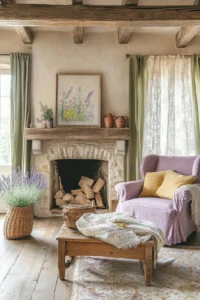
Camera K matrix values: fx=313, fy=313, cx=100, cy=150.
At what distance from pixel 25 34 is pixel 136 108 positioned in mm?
1865

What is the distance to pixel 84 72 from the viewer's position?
185 inches

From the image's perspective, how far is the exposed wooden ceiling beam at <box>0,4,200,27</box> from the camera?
3414 millimetres

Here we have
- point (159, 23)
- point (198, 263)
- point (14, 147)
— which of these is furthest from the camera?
point (14, 147)

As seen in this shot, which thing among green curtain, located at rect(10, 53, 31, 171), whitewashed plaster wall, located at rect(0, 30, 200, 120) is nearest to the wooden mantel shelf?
green curtain, located at rect(10, 53, 31, 171)

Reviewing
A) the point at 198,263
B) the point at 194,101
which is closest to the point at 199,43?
the point at 194,101

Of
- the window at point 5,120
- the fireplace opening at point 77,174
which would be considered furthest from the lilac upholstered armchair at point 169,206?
the window at point 5,120

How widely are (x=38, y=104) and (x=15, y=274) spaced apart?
270 centimetres

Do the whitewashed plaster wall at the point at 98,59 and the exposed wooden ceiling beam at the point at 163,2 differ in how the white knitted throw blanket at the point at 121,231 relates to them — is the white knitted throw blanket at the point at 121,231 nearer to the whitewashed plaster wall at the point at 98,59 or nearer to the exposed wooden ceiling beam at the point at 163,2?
the whitewashed plaster wall at the point at 98,59

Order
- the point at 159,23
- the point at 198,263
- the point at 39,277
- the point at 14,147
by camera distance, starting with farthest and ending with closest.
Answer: the point at 14,147
the point at 159,23
the point at 198,263
the point at 39,277

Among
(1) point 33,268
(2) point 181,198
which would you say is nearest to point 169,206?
(2) point 181,198

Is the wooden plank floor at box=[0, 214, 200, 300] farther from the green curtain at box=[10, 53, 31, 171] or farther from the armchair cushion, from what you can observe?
the green curtain at box=[10, 53, 31, 171]

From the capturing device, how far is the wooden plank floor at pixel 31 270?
2.23m

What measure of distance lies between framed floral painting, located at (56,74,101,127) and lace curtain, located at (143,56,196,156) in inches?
30.2

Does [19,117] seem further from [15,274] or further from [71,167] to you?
[15,274]
